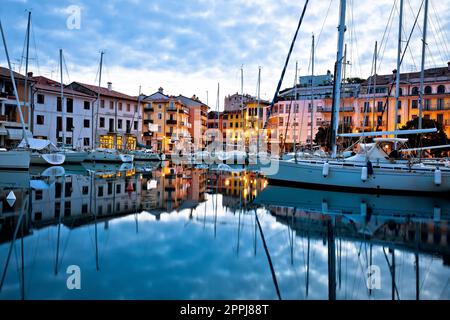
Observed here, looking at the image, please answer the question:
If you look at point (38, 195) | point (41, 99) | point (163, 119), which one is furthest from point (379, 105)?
point (38, 195)

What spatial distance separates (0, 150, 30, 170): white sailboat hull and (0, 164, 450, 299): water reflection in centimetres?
1452

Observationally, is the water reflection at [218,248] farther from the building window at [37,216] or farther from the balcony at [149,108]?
the balcony at [149,108]

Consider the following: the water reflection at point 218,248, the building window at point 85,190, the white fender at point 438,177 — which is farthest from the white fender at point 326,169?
the building window at point 85,190

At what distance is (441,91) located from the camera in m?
55.5

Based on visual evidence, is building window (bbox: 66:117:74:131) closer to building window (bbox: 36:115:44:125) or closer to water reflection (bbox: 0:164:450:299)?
building window (bbox: 36:115:44:125)

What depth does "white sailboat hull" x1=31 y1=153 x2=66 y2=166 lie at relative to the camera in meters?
36.1

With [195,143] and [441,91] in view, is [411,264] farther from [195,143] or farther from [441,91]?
[195,143]

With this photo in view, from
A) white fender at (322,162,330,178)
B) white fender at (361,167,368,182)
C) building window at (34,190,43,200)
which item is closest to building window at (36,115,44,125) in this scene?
building window at (34,190,43,200)

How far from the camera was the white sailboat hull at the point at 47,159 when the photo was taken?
118ft

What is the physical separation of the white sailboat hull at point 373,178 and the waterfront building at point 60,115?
36.6 meters
